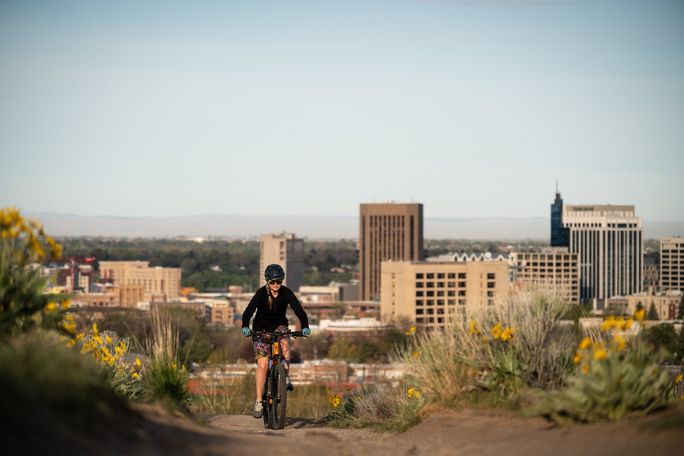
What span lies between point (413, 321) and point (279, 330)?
139237 mm

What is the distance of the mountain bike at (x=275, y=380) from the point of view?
1336 centimetres

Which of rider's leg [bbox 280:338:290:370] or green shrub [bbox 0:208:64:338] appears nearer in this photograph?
green shrub [bbox 0:208:64:338]

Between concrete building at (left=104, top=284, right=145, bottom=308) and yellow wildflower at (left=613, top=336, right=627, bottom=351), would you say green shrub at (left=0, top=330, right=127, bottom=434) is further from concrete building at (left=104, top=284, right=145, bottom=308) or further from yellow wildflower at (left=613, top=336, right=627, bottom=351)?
concrete building at (left=104, top=284, right=145, bottom=308)

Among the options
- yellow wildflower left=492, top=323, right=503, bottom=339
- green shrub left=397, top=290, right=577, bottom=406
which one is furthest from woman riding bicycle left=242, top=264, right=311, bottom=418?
yellow wildflower left=492, top=323, right=503, bottom=339

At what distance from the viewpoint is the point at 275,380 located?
13.5 metres

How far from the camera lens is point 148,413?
10.3 m

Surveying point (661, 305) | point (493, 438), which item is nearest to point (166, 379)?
point (493, 438)

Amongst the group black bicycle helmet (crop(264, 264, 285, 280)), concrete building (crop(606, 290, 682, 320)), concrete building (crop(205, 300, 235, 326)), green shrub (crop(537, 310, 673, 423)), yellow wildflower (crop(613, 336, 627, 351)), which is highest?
black bicycle helmet (crop(264, 264, 285, 280))

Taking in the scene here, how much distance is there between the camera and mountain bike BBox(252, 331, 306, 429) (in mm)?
13359

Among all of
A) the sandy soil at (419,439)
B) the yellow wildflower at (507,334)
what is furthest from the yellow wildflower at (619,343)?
the yellow wildflower at (507,334)

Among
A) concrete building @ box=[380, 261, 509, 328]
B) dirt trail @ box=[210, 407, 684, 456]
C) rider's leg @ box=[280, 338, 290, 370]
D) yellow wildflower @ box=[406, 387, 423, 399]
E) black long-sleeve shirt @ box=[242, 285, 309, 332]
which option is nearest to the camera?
dirt trail @ box=[210, 407, 684, 456]

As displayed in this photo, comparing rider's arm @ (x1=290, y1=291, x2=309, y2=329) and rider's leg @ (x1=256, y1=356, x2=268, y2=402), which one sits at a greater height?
rider's arm @ (x1=290, y1=291, x2=309, y2=329)

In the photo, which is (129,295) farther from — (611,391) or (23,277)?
(611,391)

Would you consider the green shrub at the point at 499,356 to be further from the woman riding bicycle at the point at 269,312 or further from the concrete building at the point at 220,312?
the concrete building at the point at 220,312
